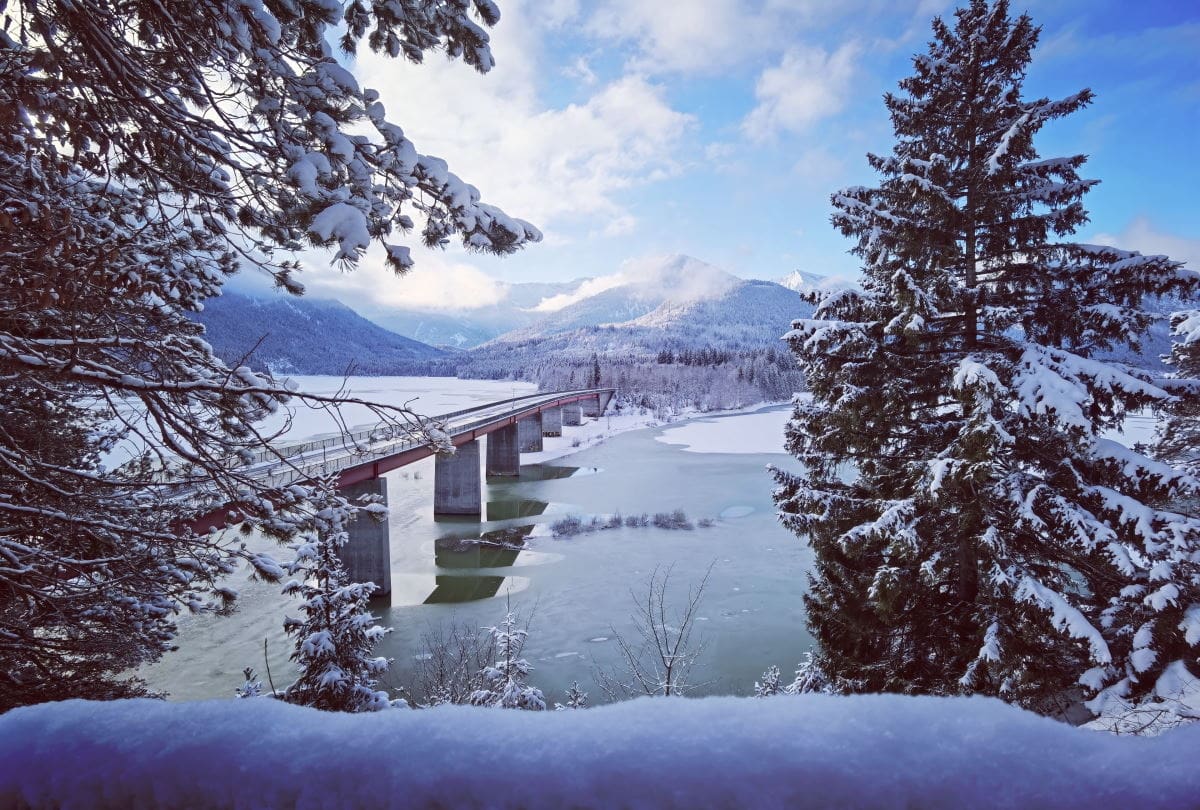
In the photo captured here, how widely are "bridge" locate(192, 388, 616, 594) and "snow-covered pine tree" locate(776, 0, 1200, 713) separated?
18.0 ft

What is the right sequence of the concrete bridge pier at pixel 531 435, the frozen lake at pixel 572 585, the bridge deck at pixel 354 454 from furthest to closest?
the concrete bridge pier at pixel 531 435 < the frozen lake at pixel 572 585 < the bridge deck at pixel 354 454

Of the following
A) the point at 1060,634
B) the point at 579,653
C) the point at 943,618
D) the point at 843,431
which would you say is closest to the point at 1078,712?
the point at 943,618

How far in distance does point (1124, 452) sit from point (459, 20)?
768 cm

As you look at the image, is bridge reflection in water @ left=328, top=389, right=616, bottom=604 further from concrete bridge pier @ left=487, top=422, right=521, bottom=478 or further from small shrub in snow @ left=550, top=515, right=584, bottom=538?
small shrub in snow @ left=550, top=515, right=584, bottom=538

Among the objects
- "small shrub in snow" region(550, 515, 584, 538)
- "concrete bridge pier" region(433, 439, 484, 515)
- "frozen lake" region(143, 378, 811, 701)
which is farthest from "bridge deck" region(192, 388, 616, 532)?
"small shrub in snow" region(550, 515, 584, 538)

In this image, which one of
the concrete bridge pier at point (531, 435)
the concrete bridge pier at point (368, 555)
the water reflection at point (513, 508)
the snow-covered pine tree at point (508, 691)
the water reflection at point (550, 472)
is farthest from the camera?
the concrete bridge pier at point (531, 435)

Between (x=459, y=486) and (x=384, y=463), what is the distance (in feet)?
25.7

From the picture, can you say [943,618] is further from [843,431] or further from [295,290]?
[295,290]

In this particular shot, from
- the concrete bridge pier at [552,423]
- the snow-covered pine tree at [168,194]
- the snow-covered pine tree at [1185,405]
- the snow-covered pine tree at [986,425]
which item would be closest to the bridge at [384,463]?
the snow-covered pine tree at [168,194]

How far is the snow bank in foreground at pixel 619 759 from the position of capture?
1.01 m

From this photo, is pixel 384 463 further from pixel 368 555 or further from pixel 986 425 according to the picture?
pixel 986 425

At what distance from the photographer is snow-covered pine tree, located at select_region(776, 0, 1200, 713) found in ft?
18.0

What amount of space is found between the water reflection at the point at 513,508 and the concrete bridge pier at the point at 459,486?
1.25 metres

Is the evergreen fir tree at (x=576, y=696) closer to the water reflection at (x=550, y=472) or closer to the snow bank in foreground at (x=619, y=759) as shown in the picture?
the snow bank in foreground at (x=619, y=759)
